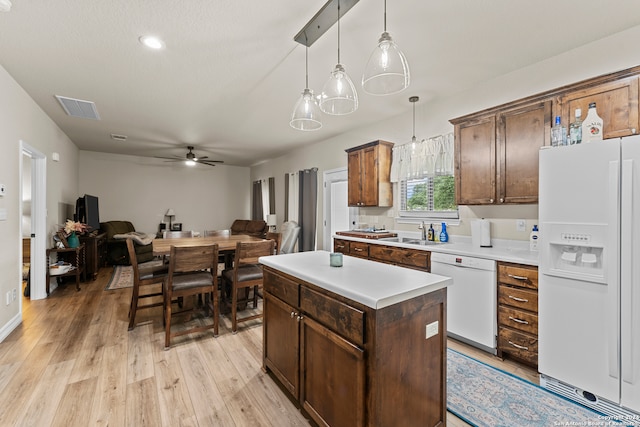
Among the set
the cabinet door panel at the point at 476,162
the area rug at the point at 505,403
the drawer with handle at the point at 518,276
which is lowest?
the area rug at the point at 505,403

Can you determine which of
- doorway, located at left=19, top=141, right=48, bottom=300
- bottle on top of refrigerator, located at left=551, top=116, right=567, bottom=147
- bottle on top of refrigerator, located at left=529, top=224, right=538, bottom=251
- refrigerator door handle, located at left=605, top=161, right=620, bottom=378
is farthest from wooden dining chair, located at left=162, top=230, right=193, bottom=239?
refrigerator door handle, located at left=605, top=161, right=620, bottom=378

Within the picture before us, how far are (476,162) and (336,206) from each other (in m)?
2.85

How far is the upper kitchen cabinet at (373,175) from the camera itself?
4.14 metres

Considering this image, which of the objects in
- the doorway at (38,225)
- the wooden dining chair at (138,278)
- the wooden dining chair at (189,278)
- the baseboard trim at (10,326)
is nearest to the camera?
the wooden dining chair at (189,278)

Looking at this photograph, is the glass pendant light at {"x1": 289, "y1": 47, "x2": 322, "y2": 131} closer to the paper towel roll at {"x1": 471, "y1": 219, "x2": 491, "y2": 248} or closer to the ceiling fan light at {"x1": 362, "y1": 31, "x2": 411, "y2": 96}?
the ceiling fan light at {"x1": 362, "y1": 31, "x2": 411, "y2": 96}

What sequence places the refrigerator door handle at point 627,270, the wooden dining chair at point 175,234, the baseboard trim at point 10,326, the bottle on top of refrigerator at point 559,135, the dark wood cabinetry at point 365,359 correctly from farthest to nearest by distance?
the wooden dining chair at point 175,234
the baseboard trim at point 10,326
the bottle on top of refrigerator at point 559,135
the refrigerator door handle at point 627,270
the dark wood cabinetry at point 365,359

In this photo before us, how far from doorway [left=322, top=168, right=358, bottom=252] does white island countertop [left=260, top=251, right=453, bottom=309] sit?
3060 mm

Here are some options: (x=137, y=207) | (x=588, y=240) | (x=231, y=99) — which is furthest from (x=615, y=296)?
(x=137, y=207)

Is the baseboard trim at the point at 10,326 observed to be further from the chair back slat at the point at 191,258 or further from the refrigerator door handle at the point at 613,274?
the refrigerator door handle at the point at 613,274

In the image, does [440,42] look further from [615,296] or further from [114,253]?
[114,253]

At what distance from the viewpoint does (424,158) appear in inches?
147

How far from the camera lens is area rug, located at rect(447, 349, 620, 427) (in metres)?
1.81

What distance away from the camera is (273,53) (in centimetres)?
264

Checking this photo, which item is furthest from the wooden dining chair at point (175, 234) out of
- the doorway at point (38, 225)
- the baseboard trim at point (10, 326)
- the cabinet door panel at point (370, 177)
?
the cabinet door panel at point (370, 177)
